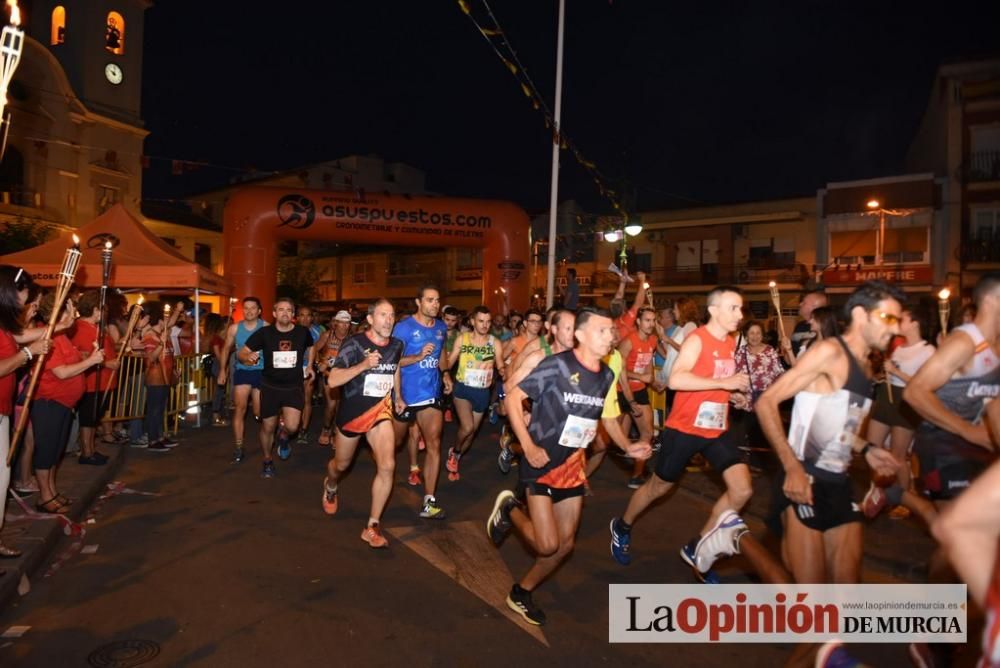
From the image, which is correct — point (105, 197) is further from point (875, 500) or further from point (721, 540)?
point (875, 500)

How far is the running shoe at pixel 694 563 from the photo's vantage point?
15.0 feet

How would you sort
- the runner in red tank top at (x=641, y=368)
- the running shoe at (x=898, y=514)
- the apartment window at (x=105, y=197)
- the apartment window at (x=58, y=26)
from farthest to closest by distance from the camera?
the apartment window at (x=58, y=26), the apartment window at (x=105, y=197), the runner in red tank top at (x=641, y=368), the running shoe at (x=898, y=514)

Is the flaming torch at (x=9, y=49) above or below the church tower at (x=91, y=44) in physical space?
below

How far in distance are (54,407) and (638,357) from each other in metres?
6.18

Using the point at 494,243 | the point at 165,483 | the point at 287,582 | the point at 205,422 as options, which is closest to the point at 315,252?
the point at 494,243

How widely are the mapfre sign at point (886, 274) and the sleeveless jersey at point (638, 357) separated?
77.4ft

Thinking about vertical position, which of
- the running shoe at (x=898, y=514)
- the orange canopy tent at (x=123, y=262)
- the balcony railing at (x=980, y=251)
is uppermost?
the balcony railing at (x=980, y=251)

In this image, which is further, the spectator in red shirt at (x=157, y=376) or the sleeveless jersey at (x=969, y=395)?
the spectator in red shirt at (x=157, y=376)

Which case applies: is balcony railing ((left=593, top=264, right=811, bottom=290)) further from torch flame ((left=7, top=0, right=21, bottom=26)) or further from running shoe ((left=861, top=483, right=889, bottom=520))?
torch flame ((left=7, top=0, right=21, bottom=26))

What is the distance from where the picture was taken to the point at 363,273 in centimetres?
4903

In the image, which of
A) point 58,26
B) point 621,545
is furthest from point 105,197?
point 621,545

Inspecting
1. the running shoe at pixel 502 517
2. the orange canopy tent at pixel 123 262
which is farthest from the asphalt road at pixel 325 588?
the orange canopy tent at pixel 123 262

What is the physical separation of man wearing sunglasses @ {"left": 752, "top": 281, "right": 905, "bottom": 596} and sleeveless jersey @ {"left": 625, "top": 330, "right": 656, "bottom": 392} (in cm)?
486

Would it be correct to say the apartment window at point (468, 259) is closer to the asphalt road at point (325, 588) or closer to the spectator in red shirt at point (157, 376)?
the spectator in red shirt at point (157, 376)
